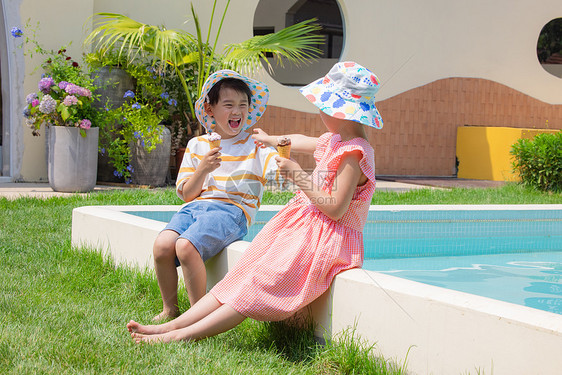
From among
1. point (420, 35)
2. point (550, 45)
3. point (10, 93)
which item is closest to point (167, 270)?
point (10, 93)

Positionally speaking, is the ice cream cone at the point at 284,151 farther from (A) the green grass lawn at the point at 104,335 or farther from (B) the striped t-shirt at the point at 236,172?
(A) the green grass lawn at the point at 104,335

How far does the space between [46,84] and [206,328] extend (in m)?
4.67

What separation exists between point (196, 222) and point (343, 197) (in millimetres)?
694

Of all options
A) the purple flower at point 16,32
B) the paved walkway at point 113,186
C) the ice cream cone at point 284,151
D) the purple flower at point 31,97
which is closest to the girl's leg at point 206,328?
the ice cream cone at point 284,151

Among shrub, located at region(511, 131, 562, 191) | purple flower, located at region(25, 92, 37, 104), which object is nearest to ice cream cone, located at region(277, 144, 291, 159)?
purple flower, located at region(25, 92, 37, 104)

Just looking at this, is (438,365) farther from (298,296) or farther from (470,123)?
(470,123)

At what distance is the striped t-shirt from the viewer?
2828 mm

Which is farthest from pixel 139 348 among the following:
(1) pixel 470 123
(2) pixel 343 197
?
(1) pixel 470 123

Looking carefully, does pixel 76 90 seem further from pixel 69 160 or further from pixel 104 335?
pixel 104 335

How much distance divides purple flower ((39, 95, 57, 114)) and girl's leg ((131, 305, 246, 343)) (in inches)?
172

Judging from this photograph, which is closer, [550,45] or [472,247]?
[472,247]

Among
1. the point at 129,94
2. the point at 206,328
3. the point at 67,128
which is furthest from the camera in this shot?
Result: the point at 129,94

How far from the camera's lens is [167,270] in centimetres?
262

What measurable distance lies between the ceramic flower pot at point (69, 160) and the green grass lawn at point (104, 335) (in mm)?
2596
